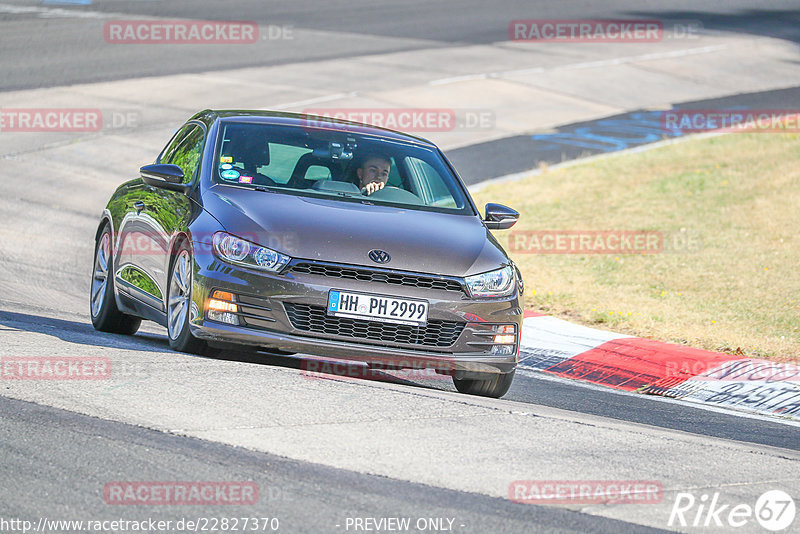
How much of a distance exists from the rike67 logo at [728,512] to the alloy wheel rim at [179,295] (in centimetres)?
335

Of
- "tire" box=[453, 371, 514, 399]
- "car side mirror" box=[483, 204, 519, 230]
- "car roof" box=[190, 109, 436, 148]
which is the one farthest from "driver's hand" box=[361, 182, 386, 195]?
"tire" box=[453, 371, 514, 399]

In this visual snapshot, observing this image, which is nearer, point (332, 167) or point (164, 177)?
point (164, 177)

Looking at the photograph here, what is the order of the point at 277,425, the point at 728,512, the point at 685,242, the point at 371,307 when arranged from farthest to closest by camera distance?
Answer: the point at 685,242, the point at 371,307, the point at 277,425, the point at 728,512

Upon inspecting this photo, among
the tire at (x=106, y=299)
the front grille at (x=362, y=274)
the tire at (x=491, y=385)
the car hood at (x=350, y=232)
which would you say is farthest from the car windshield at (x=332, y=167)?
the tire at (x=106, y=299)

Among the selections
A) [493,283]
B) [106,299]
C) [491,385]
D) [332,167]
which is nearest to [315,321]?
[493,283]

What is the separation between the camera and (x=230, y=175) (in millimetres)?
8094

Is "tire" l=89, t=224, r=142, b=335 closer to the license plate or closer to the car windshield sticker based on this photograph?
the car windshield sticker

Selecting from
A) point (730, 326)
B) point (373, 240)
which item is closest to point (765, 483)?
point (373, 240)

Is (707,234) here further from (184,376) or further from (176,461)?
(176,461)

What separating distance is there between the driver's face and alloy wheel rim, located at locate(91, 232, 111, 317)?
2.19 meters

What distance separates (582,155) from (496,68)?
709cm

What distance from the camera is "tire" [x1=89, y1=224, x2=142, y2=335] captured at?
9.06m

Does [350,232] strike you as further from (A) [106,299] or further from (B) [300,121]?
(A) [106,299]

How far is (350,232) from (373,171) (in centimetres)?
118
